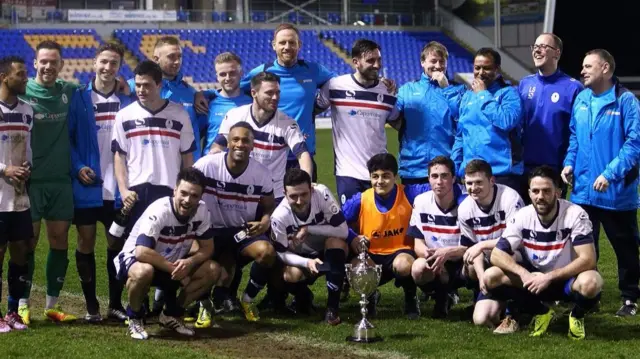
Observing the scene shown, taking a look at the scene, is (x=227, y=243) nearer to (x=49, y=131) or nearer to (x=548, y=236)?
(x=49, y=131)

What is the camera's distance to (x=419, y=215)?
712 cm

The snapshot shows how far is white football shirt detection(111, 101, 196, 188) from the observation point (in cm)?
689

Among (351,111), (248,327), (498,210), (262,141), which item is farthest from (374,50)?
(248,327)

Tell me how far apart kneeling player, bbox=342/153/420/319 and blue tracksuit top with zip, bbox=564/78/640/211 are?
1.28 m

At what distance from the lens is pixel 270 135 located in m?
7.29

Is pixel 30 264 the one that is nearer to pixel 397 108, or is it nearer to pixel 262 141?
pixel 262 141

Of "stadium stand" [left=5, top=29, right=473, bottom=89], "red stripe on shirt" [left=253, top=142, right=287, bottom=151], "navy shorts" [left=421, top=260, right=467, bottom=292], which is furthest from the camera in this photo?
"stadium stand" [left=5, top=29, right=473, bottom=89]

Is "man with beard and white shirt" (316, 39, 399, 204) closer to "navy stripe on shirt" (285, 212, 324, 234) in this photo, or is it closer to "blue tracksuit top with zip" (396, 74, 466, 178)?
"blue tracksuit top with zip" (396, 74, 466, 178)

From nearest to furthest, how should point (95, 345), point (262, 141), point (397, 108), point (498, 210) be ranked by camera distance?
point (95, 345), point (498, 210), point (262, 141), point (397, 108)

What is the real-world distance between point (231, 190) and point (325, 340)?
135cm

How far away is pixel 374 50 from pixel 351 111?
516mm

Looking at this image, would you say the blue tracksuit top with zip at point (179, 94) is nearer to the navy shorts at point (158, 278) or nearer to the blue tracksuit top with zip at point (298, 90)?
the blue tracksuit top with zip at point (298, 90)

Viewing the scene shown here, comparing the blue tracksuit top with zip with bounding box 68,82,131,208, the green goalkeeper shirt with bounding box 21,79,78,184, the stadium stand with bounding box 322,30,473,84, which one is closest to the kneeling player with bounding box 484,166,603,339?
the blue tracksuit top with zip with bounding box 68,82,131,208

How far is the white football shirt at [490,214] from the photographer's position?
6.86m
